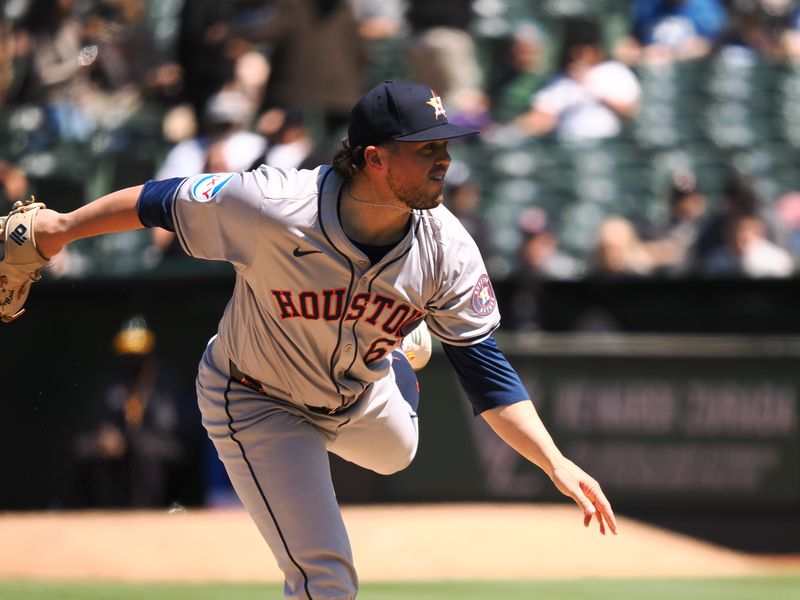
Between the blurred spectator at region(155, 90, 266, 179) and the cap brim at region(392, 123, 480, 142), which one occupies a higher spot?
the cap brim at region(392, 123, 480, 142)

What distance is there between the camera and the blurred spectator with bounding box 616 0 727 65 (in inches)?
453

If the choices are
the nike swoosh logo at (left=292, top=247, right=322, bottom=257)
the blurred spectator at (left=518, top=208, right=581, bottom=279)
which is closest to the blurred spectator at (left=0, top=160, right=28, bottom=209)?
the blurred spectator at (left=518, top=208, right=581, bottom=279)

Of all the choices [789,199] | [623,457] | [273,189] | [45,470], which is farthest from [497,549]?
[273,189]

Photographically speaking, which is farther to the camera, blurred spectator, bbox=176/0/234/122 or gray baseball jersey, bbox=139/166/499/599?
blurred spectator, bbox=176/0/234/122

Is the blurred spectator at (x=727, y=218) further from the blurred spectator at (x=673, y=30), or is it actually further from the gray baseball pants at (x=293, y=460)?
the gray baseball pants at (x=293, y=460)

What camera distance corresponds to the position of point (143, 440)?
8.92 meters

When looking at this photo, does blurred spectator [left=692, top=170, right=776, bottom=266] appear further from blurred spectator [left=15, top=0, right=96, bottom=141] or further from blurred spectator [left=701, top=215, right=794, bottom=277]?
blurred spectator [left=15, top=0, right=96, bottom=141]

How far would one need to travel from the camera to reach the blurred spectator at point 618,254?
376 inches

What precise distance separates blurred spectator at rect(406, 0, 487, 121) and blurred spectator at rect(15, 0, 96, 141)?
2776mm

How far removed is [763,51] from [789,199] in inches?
70.7

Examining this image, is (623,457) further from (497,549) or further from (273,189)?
(273,189)

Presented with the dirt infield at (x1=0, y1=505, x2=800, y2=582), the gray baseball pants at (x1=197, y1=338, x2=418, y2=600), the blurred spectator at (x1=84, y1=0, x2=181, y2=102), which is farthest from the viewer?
the blurred spectator at (x1=84, y1=0, x2=181, y2=102)

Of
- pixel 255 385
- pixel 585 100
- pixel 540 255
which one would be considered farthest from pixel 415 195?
Result: pixel 585 100

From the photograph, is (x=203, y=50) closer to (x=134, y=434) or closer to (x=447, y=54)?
(x=447, y=54)
